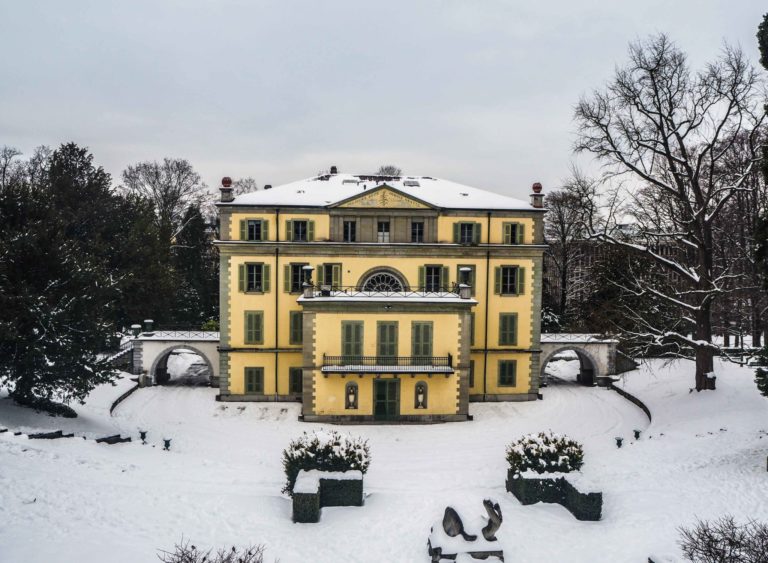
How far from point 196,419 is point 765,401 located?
85.1 ft

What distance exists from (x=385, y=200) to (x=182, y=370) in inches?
763

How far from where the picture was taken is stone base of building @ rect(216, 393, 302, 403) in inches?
1264

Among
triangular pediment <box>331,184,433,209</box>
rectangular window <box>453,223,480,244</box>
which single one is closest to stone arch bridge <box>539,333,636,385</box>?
rectangular window <box>453,223,480,244</box>

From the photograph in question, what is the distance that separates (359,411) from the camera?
28.5 meters

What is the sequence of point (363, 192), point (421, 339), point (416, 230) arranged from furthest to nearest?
1. point (416, 230)
2. point (363, 192)
3. point (421, 339)

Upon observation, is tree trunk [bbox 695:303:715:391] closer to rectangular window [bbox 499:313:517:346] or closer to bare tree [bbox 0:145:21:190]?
rectangular window [bbox 499:313:517:346]

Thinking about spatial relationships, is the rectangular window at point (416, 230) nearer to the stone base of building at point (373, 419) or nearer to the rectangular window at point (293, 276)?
the rectangular window at point (293, 276)

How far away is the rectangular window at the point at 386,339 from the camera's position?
2852cm

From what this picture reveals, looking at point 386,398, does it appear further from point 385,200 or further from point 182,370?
point 182,370

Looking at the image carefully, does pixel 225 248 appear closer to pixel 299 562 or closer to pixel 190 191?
pixel 299 562

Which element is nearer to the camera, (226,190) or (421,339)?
(421,339)

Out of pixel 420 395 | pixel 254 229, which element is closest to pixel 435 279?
pixel 420 395

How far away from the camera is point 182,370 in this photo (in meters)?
39.7

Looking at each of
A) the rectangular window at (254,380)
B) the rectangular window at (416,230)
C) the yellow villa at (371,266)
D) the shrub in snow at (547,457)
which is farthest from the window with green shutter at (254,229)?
the shrub in snow at (547,457)
